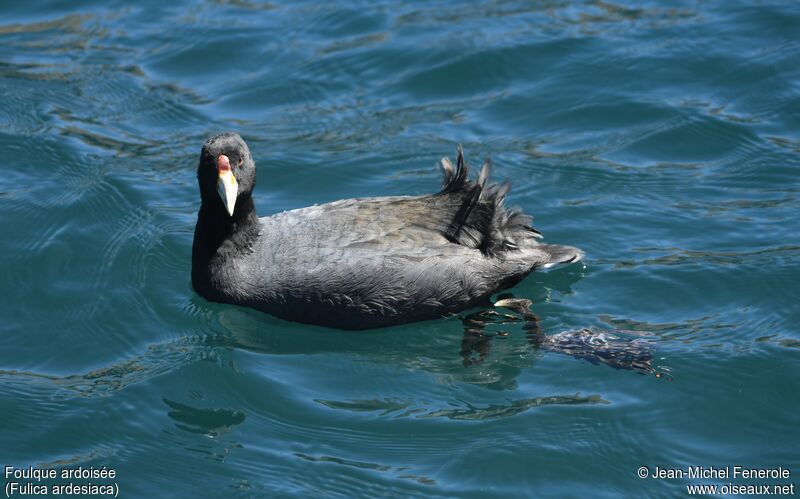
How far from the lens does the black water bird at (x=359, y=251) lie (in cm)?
691

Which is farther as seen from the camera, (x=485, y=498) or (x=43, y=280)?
(x=43, y=280)

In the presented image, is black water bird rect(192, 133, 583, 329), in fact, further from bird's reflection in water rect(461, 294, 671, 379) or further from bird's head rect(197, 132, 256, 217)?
bird's reflection in water rect(461, 294, 671, 379)

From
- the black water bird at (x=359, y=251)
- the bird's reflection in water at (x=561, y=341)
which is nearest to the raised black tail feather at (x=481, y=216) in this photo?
the black water bird at (x=359, y=251)

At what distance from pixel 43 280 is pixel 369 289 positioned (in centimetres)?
261

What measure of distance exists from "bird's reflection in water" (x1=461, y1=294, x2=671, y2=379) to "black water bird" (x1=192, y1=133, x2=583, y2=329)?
17 centimetres

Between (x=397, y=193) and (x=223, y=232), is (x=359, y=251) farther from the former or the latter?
(x=397, y=193)

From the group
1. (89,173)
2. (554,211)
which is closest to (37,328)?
(89,173)

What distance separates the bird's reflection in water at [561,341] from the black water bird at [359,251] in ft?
0.55

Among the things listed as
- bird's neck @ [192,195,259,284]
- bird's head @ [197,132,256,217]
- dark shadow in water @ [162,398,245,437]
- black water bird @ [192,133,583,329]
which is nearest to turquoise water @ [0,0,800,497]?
dark shadow in water @ [162,398,245,437]

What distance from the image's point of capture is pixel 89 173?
29.8ft

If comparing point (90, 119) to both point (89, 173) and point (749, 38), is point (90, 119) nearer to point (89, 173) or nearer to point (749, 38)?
point (89, 173)

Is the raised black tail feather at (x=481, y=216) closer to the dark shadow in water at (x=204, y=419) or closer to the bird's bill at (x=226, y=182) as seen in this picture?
the bird's bill at (x=226, y=182)

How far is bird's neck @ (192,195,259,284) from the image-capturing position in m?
7.15

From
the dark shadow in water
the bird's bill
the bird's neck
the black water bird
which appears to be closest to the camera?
the dark shadow in water
